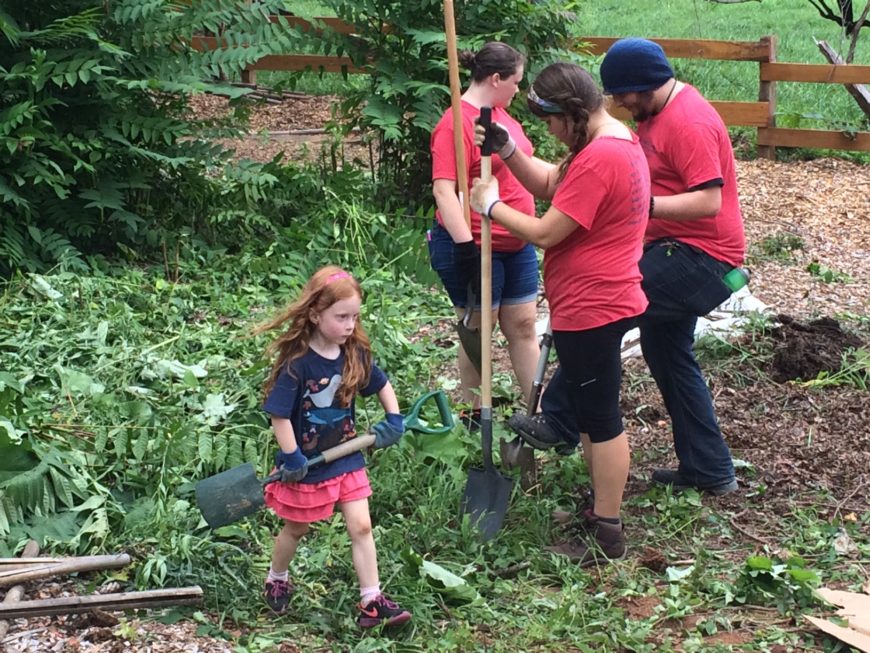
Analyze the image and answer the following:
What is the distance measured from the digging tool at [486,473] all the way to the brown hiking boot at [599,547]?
266 mm

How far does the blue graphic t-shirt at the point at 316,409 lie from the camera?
10.9 ft

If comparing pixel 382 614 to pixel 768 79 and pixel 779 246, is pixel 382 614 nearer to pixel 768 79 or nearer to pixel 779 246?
pixel 779 246

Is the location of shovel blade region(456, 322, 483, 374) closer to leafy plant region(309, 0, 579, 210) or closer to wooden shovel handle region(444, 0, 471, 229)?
wooden shovel handle region(444, 0, 471, 229)

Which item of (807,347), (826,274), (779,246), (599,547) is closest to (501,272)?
(599,547)

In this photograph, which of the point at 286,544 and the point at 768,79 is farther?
the point at 768,79

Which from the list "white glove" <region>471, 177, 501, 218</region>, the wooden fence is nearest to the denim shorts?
"white glove" <region>471, 177, 501, 218</region>

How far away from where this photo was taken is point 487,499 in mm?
4156

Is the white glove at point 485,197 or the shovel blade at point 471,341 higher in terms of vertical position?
the white glove at point 485,197

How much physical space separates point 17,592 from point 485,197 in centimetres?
216

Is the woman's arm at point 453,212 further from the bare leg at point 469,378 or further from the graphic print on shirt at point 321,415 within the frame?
the graphic print on shirt at point 321,415

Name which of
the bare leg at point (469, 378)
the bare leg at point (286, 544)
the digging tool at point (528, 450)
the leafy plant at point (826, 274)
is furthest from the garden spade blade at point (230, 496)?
the leafy plant at point (826, 274)

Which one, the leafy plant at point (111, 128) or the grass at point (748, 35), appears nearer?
the leafy plant at point (111, 128)

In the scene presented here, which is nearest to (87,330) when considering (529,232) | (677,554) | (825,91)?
(529,232)

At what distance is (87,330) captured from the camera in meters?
5.70
